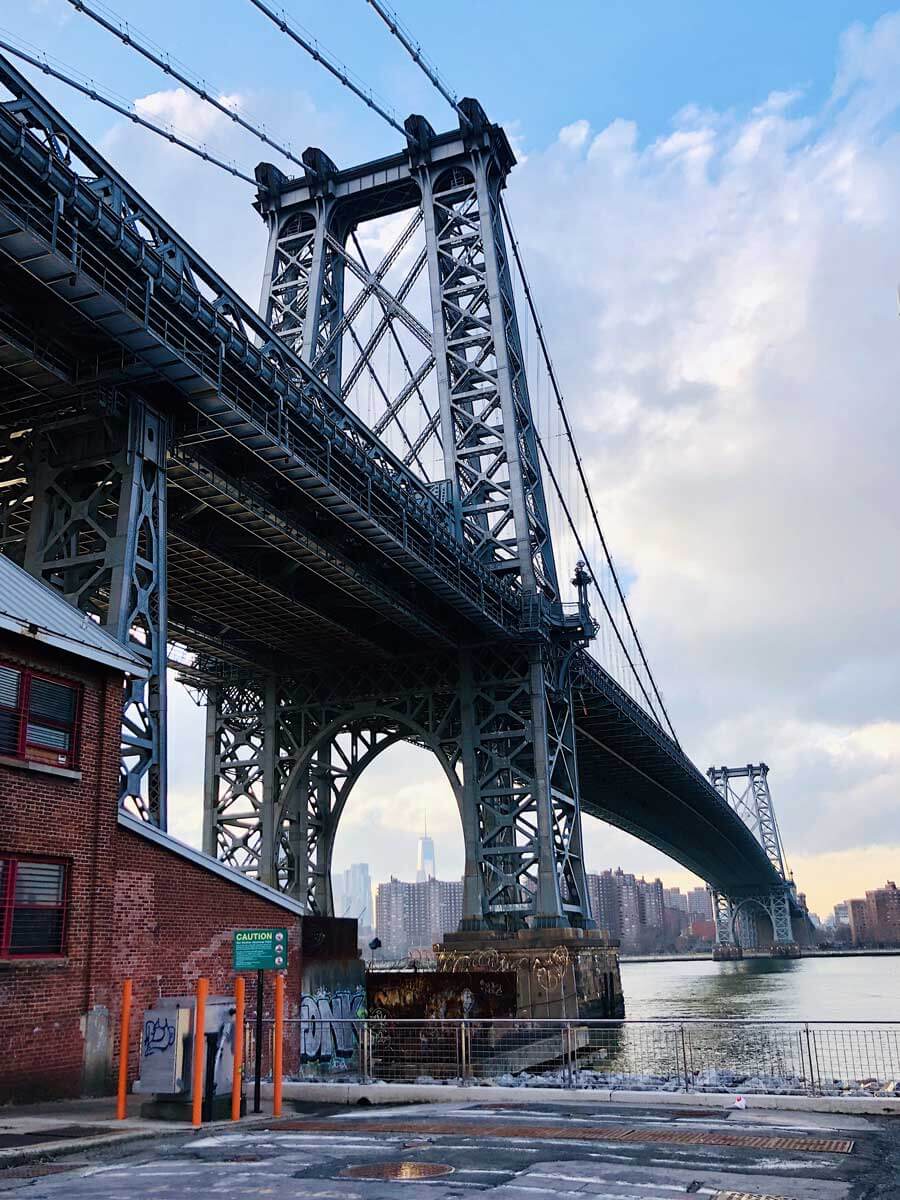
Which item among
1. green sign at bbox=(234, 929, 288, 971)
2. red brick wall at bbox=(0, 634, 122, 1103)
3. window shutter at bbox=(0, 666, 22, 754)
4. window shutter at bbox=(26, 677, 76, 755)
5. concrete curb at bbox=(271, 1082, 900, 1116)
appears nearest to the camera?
concrete curb at bbox=(271, 1082, 900, 1116)

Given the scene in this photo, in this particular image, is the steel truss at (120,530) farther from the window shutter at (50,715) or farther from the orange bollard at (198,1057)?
the orange bollard at (198,1057)

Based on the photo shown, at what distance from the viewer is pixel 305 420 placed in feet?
97.1

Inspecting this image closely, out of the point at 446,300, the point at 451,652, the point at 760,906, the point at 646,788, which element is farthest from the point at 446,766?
the point at 760,906

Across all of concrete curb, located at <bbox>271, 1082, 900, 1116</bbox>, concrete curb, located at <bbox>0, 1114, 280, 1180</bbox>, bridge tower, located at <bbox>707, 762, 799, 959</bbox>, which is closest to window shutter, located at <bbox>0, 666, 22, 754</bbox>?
concrete curb, located at <bbox>0, 1114, 280, 1180</bbox>

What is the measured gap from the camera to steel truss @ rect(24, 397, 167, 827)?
21.9m

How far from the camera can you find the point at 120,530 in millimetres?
22812

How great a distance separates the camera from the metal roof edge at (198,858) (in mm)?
18562

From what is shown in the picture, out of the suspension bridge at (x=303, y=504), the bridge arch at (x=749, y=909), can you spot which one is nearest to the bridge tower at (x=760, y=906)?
the bridge arch at (x=749, y=909)

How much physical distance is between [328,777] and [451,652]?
8.54 meters

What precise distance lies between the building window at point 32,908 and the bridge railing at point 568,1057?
14.2ft

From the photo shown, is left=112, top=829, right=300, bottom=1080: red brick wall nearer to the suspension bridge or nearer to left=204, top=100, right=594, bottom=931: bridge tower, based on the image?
the suspension bridge

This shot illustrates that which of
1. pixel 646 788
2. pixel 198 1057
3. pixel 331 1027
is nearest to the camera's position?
pixel 198 1057

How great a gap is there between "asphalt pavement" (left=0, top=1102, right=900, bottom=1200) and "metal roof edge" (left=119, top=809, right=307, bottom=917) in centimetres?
614

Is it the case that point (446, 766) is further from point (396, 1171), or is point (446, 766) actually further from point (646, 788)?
point (646, 788)
